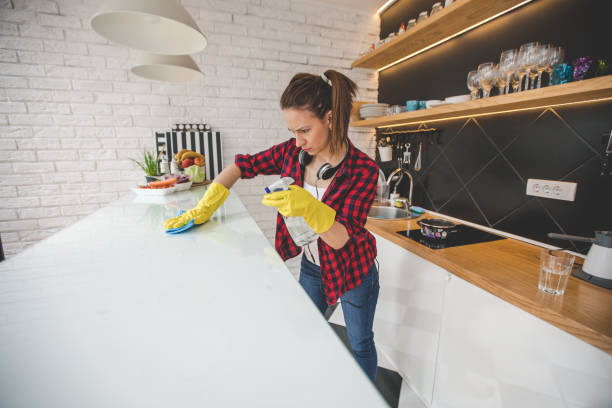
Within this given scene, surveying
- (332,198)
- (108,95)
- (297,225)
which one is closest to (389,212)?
(332,198)

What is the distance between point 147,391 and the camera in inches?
11.9

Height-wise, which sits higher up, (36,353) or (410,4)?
(410,4)

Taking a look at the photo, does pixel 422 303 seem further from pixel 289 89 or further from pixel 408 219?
pixel 289 89

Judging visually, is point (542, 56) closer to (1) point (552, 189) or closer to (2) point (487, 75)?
(2) point (487, 75)

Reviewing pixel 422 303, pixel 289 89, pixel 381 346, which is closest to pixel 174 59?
pixel 289 89

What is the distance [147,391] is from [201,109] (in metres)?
2.26

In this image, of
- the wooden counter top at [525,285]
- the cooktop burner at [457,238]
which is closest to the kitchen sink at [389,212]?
the cooktop burner at [457,238]

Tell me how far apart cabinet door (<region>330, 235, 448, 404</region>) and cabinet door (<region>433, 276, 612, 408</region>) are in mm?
59

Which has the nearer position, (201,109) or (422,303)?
(422,303)

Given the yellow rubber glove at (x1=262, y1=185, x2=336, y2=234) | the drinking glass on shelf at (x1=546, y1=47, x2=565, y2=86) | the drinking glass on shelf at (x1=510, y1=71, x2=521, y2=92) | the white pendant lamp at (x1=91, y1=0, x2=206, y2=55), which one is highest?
the white pendant lamp at (x1=91, y1=0, x2=206, y2=55)

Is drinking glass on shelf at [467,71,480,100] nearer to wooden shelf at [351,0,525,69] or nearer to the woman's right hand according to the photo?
wooden shelf at [351,0,525,69]

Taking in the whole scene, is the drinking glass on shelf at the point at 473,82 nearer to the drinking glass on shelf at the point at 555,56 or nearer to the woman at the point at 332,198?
the drinking glass on shelf at the point at 555,56

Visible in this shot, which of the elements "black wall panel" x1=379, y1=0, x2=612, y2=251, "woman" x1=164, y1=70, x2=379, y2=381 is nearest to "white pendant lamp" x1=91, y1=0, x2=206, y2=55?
"woman" x1=164, y1=70, x2=379, y2=381

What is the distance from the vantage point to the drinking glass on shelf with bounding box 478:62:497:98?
50.3 inches
